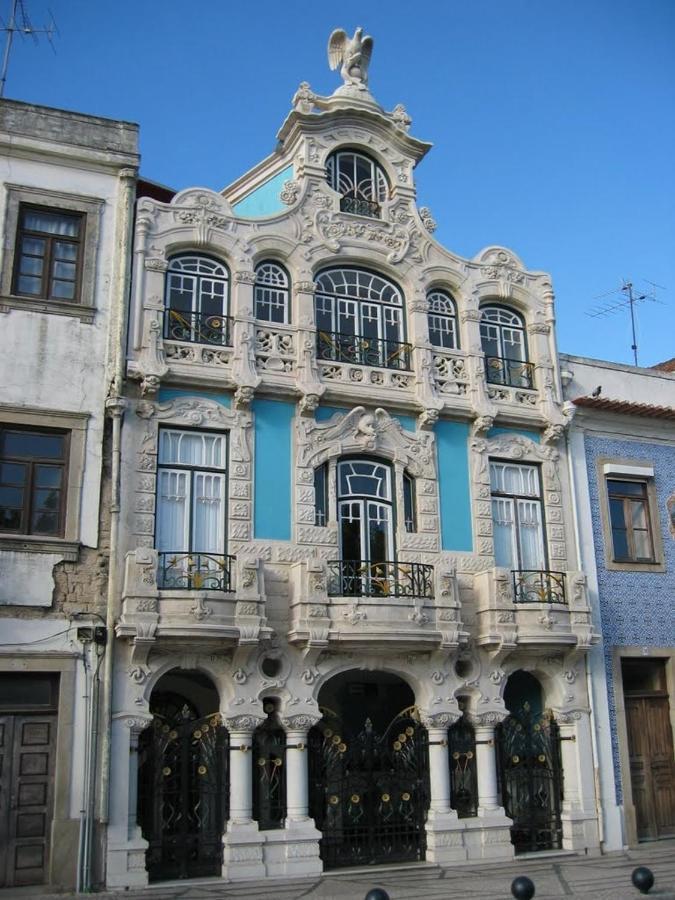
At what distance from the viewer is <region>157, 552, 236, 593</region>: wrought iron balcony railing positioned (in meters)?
15.4

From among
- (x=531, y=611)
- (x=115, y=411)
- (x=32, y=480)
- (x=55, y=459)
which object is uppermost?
(x=115, y=411)

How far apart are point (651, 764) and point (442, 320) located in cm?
901

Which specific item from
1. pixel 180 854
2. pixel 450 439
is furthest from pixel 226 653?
pixel 450 439

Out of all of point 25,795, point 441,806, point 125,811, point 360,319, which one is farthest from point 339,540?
point 25,795

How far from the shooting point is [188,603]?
1478cm

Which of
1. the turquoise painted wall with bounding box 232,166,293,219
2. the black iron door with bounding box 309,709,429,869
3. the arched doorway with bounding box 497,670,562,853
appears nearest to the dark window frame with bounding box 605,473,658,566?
the arched doorway with bounding box 497,670,562,853

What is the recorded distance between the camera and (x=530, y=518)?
18562mm

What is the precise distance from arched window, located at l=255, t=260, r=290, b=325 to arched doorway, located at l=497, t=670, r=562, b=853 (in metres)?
8.04

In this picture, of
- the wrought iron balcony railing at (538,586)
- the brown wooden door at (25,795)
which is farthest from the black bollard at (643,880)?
the brown wooden door at (25,795)

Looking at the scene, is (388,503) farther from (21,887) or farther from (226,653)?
(21,887)

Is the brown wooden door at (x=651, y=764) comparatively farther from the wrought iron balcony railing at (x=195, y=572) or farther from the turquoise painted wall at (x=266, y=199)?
the turquoise painted wall at (x=266, y=199)

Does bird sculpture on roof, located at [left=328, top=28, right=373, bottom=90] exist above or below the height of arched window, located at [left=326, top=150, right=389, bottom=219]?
above

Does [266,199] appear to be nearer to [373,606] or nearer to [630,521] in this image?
[373,606]

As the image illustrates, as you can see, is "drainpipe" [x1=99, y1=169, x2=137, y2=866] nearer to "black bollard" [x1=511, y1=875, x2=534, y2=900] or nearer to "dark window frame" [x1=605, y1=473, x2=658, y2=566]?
"black bollard" [x1=511, y1=875, x2=534, y2=900]
